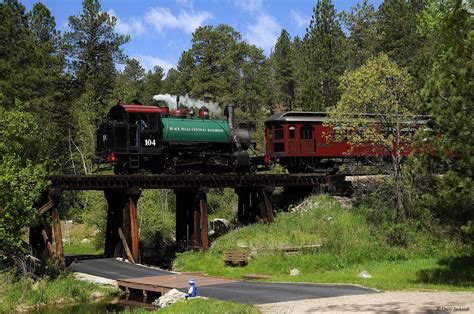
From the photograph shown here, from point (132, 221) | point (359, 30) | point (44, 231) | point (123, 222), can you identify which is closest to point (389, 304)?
point (132, 221)

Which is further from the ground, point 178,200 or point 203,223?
point 178,200

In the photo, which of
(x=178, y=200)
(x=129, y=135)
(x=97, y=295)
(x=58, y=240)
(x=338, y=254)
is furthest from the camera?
(x=178, y=200)

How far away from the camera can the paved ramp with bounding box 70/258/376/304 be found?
17356 millimetres

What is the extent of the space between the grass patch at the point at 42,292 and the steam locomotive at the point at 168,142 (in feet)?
24.9

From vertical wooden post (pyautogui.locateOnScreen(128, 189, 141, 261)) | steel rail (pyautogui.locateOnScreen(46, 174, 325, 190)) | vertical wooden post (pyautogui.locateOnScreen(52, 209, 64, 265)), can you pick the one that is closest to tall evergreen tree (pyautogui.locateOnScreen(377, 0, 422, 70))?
steel rail (pyautogui.locateOnScreen(46, 174, 325, 190))

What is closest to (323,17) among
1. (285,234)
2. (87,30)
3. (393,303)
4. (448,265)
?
(87,30)

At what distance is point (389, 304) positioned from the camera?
564 inches

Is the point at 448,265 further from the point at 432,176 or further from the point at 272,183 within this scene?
the point at 272,183

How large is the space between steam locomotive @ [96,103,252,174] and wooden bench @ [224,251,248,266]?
637 centimetres

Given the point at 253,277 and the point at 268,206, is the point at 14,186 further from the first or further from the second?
the point at 268,206

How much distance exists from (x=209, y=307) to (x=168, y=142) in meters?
16.6

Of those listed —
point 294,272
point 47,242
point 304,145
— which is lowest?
point 294,272

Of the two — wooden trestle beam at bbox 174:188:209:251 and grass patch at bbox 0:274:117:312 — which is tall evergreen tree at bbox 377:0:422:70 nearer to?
wooden trestle beam at bbox 174:188:209:251

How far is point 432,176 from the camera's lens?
21.4 metres
